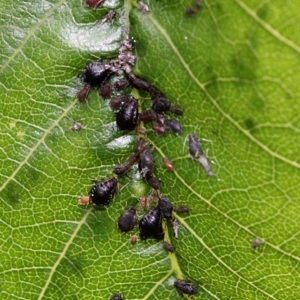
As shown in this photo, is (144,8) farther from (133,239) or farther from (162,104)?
(133,239)

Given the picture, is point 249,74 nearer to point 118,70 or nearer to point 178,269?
point 118,70

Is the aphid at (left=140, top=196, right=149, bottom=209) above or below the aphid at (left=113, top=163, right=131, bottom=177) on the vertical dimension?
below

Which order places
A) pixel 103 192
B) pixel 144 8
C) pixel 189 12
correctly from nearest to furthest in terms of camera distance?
pixel 189 12 → pixel 144 8 → pixel 103 192

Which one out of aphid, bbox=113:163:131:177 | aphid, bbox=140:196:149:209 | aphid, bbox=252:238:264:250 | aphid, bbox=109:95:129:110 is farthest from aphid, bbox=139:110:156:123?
aphid, bbox=252:238:264:250

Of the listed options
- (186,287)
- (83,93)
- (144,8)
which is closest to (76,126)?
(83,93)

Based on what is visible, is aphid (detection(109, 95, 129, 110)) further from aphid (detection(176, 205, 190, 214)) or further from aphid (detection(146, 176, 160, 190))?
aphid (detection(176, 205, 190, 214))

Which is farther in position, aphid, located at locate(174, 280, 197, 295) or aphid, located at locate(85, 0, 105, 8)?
aphid, located at locate(174, 280, 197, 295)

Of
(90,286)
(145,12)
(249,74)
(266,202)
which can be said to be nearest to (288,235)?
(266,202)
